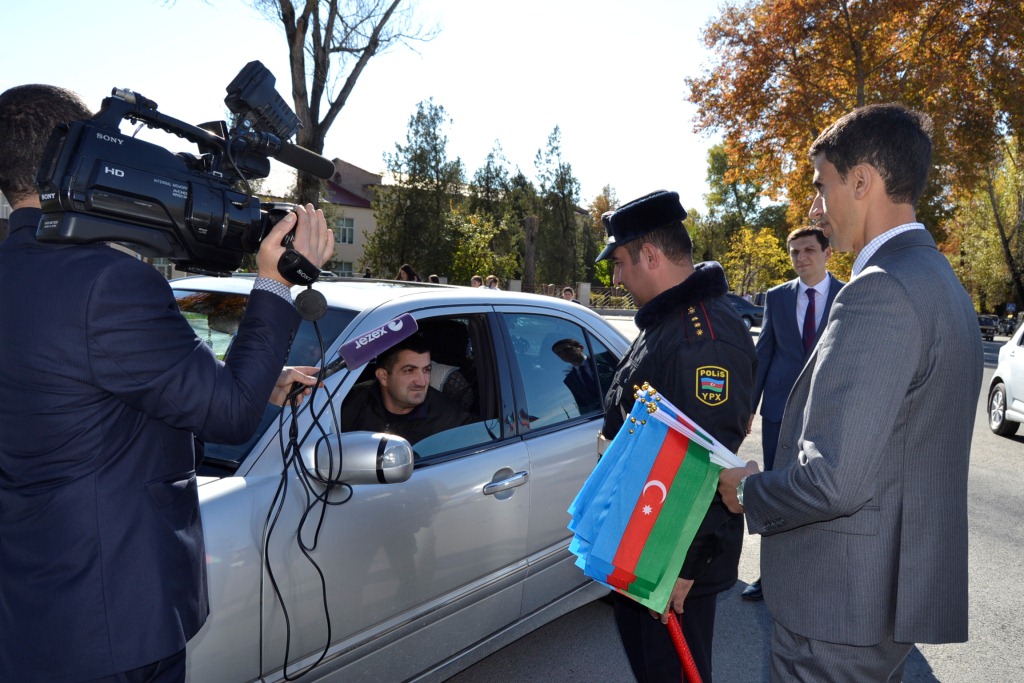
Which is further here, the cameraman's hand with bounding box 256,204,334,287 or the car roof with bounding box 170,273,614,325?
the car roof with bounding box 170,273,614,325

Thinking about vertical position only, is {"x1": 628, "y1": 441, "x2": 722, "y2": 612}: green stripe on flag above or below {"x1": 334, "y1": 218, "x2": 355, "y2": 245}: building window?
below

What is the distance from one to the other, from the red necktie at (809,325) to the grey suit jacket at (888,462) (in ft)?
9.82

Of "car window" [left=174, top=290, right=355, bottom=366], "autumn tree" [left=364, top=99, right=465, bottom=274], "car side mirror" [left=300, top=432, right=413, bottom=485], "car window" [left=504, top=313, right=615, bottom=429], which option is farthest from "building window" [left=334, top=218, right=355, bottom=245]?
"car side mirror" [left=300, top=432, right=413, bottom=485]

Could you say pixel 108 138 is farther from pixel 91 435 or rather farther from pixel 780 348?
pixel 780 348

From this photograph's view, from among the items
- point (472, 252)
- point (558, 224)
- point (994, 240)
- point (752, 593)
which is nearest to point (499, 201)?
point (558, 224)

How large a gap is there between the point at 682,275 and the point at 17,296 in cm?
187

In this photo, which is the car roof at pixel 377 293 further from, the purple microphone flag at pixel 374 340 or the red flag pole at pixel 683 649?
the red flag pole at pixel 683 649

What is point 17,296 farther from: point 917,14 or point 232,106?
point 917,14

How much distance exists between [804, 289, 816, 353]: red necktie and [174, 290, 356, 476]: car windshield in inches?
119

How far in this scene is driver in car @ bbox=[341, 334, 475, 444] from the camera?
123 inches

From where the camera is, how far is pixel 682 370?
2307 mm

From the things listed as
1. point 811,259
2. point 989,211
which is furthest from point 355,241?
point 811,259

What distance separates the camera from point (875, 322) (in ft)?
5.31

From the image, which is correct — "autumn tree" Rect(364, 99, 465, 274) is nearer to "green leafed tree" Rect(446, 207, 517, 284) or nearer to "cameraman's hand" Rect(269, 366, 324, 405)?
"green leafed tree" Rect(446, 207, 517, 284)
